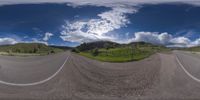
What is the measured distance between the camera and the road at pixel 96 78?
3.80 m

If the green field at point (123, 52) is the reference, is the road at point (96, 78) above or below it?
below

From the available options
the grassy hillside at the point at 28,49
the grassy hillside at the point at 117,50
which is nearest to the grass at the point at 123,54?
the grassy hillside at the point at 117,50

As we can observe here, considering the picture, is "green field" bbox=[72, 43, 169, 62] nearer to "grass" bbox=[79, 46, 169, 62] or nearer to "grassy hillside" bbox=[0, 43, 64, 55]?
"grass" bbox=[79, 46, 169, 62]

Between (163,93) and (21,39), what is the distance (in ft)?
4.46

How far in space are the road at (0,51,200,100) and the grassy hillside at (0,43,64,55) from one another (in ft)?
0.23

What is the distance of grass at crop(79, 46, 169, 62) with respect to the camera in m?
3.71

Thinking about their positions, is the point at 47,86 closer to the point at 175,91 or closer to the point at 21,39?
the point at 21,39

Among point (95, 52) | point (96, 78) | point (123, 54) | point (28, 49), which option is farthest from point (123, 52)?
point (28, 49)

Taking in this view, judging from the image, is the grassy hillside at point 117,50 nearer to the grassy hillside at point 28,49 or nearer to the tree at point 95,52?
the tree at point 95,52

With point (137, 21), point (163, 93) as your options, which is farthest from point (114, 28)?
point (163, 93)

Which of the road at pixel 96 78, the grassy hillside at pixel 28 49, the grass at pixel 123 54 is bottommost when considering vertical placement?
the road at pixel 96 78

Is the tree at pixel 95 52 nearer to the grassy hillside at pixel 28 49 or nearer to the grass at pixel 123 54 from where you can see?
the grass at pixel 123 54

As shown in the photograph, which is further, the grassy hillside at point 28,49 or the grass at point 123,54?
the grassy hillside at point 28,49

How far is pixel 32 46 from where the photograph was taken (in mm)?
3840
